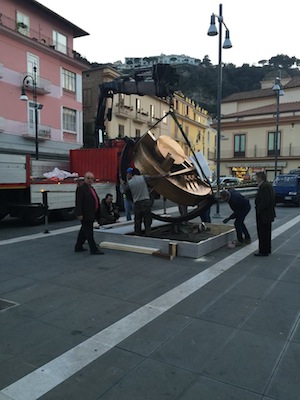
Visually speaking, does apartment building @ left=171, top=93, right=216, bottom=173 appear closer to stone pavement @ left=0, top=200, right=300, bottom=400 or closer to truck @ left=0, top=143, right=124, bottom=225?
truck @ left=0, top=143, right=124, bottom=225

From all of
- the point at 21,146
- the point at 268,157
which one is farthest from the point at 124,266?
the point at 268,157

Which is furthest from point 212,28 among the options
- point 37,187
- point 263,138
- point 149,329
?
point 263,138

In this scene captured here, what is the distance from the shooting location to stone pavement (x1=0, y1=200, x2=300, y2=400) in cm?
297

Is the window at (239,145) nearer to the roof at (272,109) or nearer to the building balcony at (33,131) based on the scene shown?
the roof at (272,109)

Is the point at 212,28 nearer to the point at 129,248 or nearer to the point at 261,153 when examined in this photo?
the point at 129,248

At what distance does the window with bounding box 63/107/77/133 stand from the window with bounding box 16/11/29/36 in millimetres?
6065

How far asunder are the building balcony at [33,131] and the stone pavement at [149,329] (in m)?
19.4

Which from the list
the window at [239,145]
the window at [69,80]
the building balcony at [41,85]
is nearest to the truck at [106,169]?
the building balcony at [41,85]

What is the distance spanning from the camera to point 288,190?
64.3 ft

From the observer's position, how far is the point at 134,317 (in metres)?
4.34

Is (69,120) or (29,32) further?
(69,120)

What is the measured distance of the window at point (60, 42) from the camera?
2838cm

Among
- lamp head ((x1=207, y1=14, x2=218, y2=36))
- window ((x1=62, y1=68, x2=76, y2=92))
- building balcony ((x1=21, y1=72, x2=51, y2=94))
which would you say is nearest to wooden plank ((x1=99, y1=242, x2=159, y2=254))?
lamp head ((x1=207, y1=14, x2=218, y2=36))

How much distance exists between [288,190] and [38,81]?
18.5 m
